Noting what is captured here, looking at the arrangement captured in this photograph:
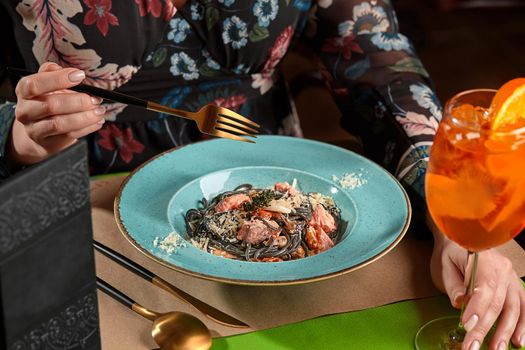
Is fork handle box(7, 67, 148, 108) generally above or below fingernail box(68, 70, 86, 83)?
below

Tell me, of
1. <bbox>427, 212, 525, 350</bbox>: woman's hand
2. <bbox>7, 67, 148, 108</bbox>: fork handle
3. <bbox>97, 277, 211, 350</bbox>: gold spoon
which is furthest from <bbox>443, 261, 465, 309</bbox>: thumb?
<bbox>7, 67, 148, 108</bbox>: fork handle

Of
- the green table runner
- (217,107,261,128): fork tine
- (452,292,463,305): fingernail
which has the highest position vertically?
(217,107,261,128): fork tine

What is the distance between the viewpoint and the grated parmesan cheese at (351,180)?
1028 millimetres

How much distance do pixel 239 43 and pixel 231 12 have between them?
6cm

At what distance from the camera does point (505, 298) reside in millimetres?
847

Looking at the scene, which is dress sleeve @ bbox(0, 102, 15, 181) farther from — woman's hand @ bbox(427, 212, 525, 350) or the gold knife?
woman's hand @ bbox(427, 212, 525, 350)

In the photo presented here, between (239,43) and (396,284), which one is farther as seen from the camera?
(239,43)

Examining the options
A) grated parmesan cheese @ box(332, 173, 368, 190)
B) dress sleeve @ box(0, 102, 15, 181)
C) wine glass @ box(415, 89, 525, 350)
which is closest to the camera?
wine glass @ box(415, 89, 525, 350)

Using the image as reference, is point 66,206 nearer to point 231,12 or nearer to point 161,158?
point 161,158

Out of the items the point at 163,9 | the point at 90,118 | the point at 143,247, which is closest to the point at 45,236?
the point at 143,247

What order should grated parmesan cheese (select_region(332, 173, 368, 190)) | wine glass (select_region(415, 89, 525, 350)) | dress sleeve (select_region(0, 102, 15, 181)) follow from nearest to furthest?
1. wine glass (select_region(415, 89, 525, 350))
2. grated parmesan cheese (select_region(332, 173, 368, 190))
3. dress sleeve (select_region(0, 102, 15, 181))

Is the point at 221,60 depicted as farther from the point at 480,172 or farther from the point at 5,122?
the point at 480,172

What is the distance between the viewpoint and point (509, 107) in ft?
2.42

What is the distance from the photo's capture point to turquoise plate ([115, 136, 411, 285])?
0.84m
